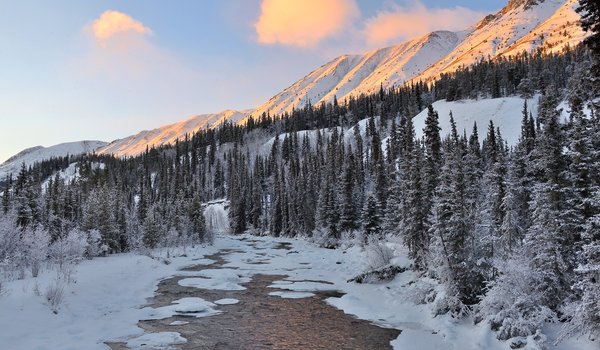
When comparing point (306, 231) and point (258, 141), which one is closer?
point (306, 231)

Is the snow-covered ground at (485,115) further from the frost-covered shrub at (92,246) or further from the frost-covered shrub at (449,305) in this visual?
the frost-covered shrub at (449,305)

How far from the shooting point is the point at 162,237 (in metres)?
55.2

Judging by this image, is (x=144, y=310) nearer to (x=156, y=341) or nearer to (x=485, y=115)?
(x=156, y=341)

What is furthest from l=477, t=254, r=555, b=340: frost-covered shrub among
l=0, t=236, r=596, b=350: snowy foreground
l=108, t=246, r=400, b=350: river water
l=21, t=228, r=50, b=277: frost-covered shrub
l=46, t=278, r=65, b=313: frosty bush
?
l=21, t=228, r=50, b=277: frost-covered shrub

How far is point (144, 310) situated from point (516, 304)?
49.8ft

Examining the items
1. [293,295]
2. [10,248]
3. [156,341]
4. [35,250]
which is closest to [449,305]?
[293,295]

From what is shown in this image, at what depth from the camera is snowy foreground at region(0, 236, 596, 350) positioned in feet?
42.8

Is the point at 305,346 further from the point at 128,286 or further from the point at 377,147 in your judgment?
the point at 377,147

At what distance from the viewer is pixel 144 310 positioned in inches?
732

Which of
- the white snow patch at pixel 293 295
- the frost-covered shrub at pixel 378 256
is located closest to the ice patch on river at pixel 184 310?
the white snow patch at pixel 293 295

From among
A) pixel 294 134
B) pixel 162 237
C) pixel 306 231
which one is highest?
pixel 294 134

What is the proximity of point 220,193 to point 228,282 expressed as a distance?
139 meters

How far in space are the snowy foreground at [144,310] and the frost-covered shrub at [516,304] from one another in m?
0.49

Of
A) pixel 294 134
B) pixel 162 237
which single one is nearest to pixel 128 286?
pixel 162 237
